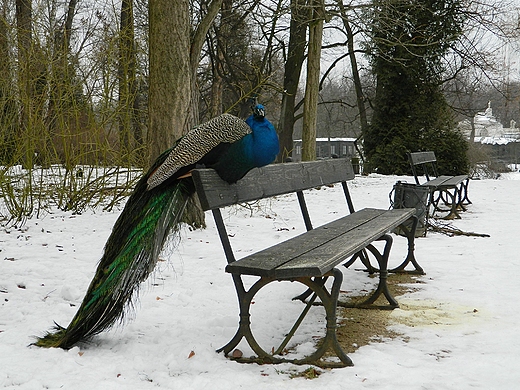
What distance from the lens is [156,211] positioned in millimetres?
3338

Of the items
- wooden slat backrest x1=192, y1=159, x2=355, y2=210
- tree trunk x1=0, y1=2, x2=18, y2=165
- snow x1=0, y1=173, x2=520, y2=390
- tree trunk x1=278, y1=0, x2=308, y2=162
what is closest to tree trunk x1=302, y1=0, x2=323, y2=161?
tree trunk x1=278, y1=0, x2=308, y2=162

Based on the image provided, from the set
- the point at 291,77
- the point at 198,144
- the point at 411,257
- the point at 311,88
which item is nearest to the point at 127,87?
the point at 411,257

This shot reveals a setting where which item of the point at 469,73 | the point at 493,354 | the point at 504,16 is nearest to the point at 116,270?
the point at 493,354

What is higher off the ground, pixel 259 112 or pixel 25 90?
pixel 25 90

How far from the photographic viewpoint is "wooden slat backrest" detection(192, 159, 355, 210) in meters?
3.23

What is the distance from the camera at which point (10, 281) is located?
4.45 meters

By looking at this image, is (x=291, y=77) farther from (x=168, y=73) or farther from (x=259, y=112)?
(x=259, y=112)

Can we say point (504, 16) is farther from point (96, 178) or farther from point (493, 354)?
point (493, 354)

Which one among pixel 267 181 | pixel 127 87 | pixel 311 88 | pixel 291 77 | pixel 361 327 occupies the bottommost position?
pixel 361 327

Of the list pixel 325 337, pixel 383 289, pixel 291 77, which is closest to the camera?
pixel 325 337

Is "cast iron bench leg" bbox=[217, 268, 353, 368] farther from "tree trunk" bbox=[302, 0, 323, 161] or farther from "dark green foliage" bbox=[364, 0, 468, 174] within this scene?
"dark green foliage" bbox=[364, 0, 468, 174]

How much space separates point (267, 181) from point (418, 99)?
13.9 metres

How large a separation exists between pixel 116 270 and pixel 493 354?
2.18 meters

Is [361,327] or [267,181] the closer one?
[361,327]
